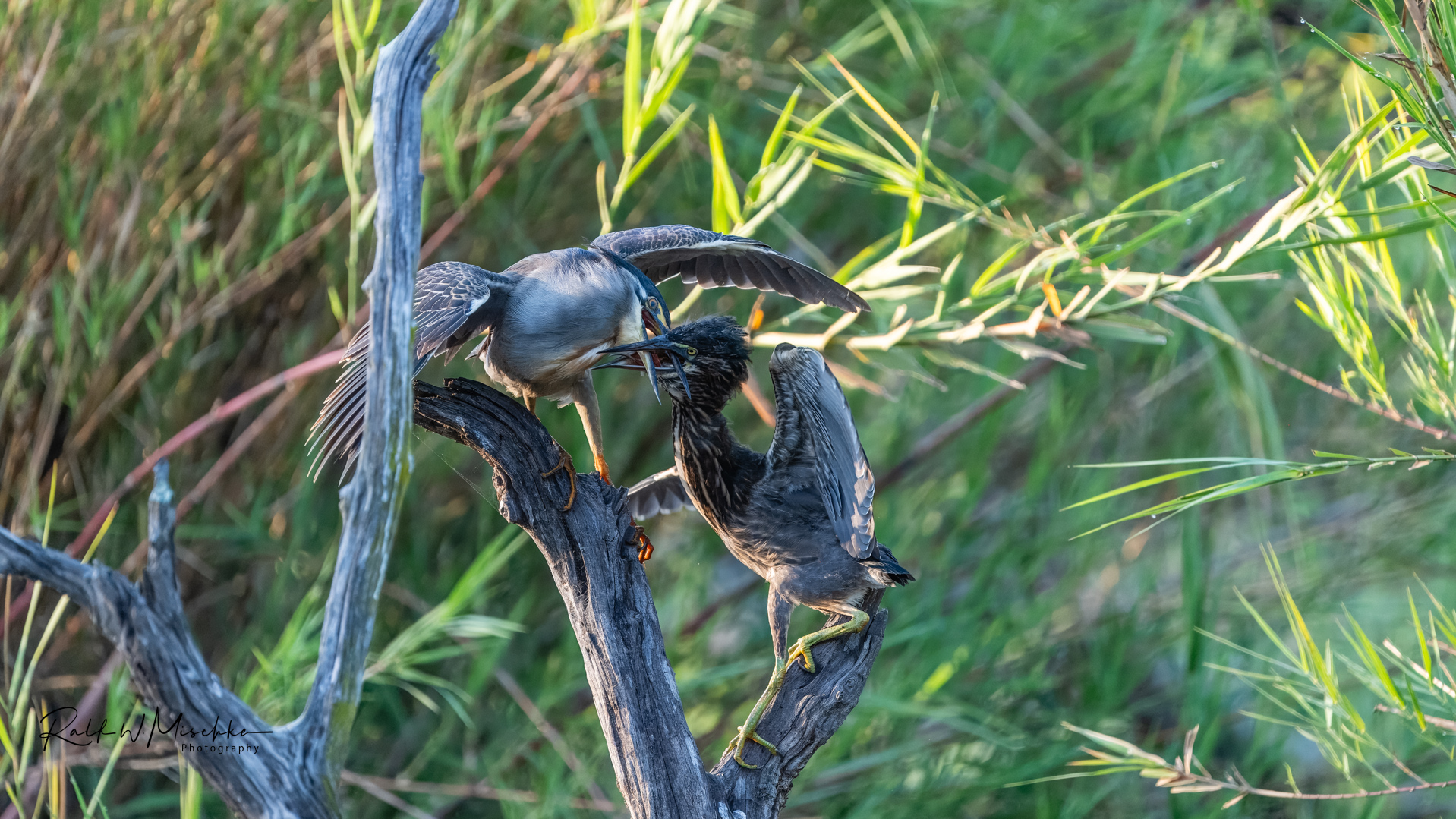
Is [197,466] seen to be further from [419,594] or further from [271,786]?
[271,786]

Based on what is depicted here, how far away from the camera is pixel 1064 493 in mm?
2568

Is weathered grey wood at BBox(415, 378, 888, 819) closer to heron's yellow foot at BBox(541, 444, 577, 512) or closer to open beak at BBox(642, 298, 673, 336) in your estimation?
heron's yellow foot at BBox(541, 444, 577, 512)

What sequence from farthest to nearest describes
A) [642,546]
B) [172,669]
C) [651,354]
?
1. [651,354]
2. [642,546]
3. [172,669]

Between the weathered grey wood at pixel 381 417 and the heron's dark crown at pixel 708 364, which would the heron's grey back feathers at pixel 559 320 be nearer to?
the heron's dark crown at pixel 708 364

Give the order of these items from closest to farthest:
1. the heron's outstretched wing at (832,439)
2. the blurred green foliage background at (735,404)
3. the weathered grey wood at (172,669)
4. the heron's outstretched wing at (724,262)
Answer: the weathered grey wood at (172,669) → the heron's outstretched wing at (832,439) → the heron's outstretched wing at (724,262) → the blurred green foliage background at (735,404)

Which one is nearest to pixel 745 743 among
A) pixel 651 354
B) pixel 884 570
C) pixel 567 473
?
pixel 884 570

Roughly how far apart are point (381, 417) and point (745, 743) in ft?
1.83

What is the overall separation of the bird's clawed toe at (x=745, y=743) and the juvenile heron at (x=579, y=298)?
31 cm

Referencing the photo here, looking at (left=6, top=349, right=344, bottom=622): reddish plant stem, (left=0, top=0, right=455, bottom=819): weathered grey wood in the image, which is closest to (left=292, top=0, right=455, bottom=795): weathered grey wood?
(left=0, top=0, right=455, bottom=819): weathered grey wood

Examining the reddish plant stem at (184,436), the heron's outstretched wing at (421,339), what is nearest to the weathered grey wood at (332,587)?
the heron's outstretched wing at (421,339)

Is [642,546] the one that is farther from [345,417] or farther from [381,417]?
[381,417]

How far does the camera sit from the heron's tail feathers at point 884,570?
107 cm

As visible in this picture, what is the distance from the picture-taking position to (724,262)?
139cm

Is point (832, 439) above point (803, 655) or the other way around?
above
